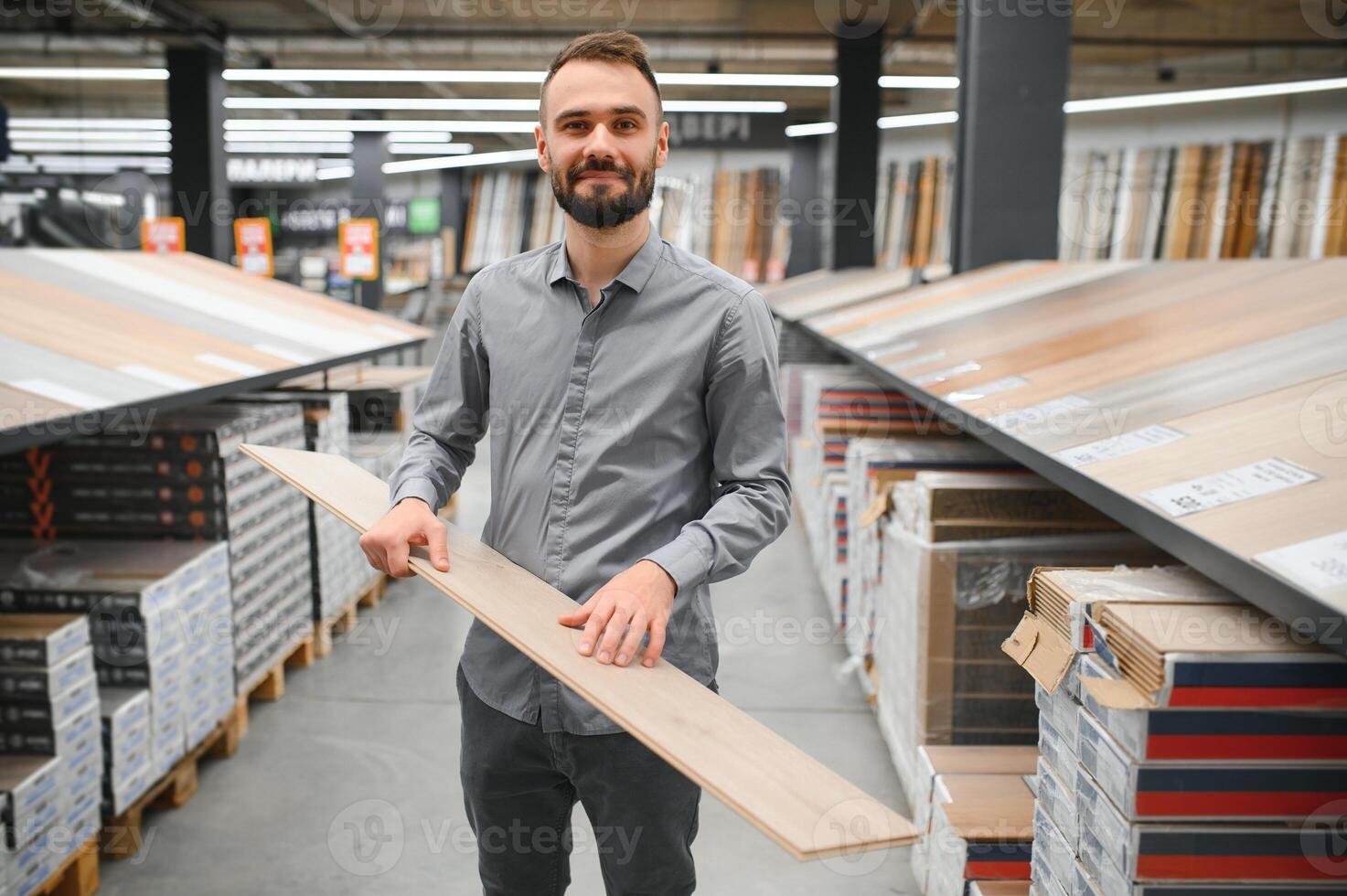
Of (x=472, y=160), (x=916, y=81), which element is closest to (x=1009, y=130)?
(x=916, y=81)

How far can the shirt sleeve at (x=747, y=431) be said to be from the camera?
4.99 feet

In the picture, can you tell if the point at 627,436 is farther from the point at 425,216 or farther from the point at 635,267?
the point at 425,216

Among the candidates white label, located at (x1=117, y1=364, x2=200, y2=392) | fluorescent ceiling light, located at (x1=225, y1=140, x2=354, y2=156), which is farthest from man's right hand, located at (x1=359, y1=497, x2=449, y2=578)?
fluorescent ceiling light, located at (x1=225, y1=140, x2=354, y2=156)

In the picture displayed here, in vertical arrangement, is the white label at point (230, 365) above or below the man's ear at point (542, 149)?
below

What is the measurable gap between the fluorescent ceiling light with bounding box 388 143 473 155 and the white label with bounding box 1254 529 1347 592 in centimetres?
1522

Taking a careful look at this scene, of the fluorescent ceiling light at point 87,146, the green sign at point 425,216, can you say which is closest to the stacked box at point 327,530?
the fluorescent ceiling light at point 87,146

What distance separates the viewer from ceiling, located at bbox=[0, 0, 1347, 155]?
25.7 feet

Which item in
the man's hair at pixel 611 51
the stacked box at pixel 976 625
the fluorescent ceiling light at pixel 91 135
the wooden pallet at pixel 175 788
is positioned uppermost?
the fluorescent ceiling light at pixel 91 135

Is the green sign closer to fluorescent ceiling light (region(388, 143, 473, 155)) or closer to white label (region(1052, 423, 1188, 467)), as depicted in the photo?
fluorescent ceiling light (region(388, 143, 473, 155))

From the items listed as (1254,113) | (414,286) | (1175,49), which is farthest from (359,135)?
(1254,113)

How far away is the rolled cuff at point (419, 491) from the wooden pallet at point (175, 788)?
1665 mm

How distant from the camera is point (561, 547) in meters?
1.59

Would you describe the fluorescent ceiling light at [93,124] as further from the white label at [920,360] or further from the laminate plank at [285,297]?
the white label at [920,360]

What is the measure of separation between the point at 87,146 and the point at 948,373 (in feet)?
54.1
